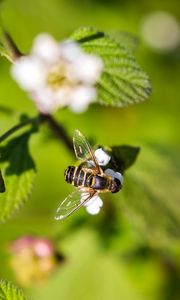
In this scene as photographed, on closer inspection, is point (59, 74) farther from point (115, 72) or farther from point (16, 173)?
point (16, 173)

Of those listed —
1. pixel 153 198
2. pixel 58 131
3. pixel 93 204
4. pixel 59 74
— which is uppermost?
pixel 59 74


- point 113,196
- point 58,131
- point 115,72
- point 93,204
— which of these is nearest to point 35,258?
point 113,196

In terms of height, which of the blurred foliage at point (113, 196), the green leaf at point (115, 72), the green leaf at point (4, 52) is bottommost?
the blurred foliage at point (113, 196)

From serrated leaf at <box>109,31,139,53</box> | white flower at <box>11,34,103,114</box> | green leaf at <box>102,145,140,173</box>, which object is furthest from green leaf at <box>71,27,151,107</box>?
serrated leaf at <box>109,31,139,53</box>

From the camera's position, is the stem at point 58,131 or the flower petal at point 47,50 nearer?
the flower petal at point 47,50

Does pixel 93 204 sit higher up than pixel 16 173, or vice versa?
pixel 16 173

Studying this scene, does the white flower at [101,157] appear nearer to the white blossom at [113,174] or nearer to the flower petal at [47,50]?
the white blossom at [113,174]

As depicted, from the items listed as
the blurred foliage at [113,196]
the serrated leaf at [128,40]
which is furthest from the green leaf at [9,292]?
the serrated leaf at [128,40]
